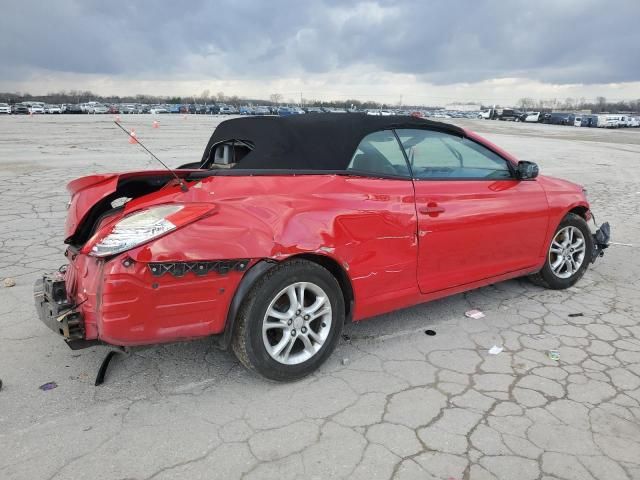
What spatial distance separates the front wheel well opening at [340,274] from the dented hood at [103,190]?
0.96 m

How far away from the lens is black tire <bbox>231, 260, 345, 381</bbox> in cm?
283

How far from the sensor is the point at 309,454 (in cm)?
244

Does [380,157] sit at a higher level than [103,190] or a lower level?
higher

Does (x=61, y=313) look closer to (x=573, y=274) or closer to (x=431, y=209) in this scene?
(x=431, y=209)

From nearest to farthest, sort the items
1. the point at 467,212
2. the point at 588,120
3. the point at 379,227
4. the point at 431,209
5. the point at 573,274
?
the point at 379,227 < the point at 431,209 < the point at 467,212 < the point at 573,274 < the point at 588,120

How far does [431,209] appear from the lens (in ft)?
11.5

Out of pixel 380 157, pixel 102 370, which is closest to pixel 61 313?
pixel 102 370

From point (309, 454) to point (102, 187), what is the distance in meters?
2.00

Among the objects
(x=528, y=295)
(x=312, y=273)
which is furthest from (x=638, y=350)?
(x=312, y=273)

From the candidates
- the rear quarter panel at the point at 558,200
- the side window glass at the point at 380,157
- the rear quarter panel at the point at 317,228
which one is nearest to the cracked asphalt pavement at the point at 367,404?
the rear quarter panel at the point at 317,228

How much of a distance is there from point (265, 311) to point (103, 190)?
1.26 m

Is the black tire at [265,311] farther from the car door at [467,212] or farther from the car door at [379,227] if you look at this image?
the car door at [467,212]

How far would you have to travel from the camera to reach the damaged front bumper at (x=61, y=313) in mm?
2664

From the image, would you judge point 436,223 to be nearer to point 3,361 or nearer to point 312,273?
point 312,273
